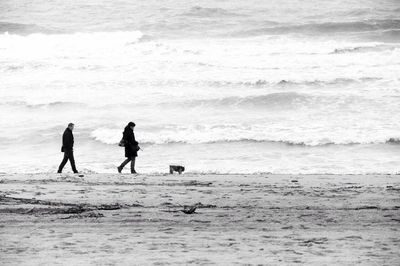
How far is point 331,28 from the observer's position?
43594 mm

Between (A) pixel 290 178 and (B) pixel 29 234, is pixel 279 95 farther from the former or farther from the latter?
(B) pixel 29 234

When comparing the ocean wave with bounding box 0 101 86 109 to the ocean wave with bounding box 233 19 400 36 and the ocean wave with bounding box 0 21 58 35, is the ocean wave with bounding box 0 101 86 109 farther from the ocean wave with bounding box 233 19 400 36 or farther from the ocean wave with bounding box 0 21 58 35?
the ocean wave with bounding box 0 21 58 35

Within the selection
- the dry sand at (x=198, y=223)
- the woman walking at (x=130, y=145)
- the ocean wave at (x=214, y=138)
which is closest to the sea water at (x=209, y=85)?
the ocean wave at (x=214, y=138)

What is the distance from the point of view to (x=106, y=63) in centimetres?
3516

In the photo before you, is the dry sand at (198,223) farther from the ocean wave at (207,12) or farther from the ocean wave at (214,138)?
the ocean wave at (207,12)

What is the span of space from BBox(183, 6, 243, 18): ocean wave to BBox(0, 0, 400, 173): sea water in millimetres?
138

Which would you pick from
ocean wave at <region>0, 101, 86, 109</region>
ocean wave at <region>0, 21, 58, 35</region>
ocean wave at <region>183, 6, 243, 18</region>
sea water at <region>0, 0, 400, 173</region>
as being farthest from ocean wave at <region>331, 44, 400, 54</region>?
ocean wave at <region>0, 21, 58, 35</region>

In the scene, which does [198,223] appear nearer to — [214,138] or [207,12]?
[214,138]

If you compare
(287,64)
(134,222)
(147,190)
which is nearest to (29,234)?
(134,222)

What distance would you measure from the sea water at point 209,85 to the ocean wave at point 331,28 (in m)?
0.07

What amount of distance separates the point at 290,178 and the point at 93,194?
4.86 metres

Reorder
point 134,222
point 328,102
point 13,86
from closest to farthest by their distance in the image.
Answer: point 134,222 → point 328,102 → point 13,86

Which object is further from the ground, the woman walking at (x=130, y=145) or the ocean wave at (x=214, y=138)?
the woman walking at (x=130, y=145)

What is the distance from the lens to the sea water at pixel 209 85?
19.9 metres
